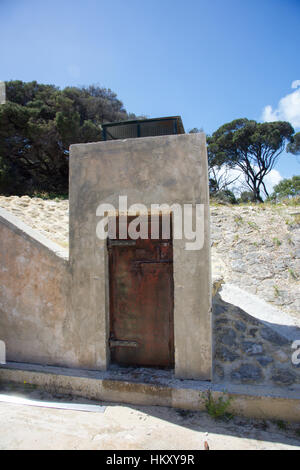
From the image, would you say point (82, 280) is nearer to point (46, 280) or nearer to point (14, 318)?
point (46, 280)

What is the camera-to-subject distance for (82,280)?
3.45 m

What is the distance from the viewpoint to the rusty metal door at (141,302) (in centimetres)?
340

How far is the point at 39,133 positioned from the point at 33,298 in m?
16.1

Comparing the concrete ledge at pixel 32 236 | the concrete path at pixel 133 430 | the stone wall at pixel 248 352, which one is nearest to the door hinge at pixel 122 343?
the concrete path at pixel 133 430

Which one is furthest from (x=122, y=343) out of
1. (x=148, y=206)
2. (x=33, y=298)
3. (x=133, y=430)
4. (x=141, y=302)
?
(x=148, y=206)

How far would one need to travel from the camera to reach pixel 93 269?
11.2ft

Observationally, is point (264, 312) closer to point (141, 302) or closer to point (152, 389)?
point (141, 302)

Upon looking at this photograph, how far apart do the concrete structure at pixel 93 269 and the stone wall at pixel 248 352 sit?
16.0 inches

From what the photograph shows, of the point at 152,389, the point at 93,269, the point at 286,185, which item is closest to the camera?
the point at 152,389

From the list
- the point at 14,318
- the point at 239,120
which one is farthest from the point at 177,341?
the point at 239,120

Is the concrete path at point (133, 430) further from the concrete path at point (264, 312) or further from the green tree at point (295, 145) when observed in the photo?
the green tree at point (295, 145)

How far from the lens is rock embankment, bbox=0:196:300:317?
500 centimetres

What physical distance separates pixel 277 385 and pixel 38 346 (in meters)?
2.87
